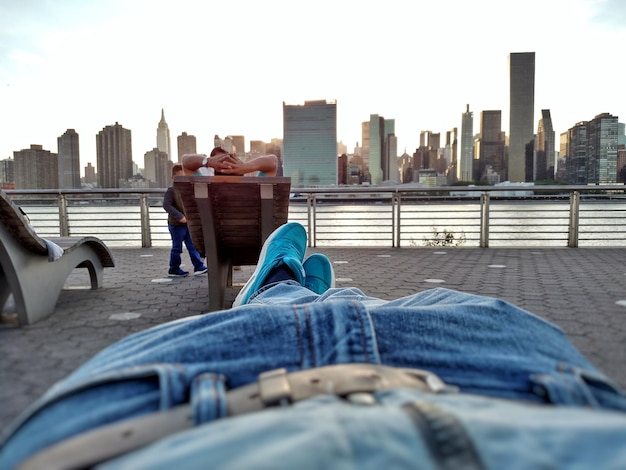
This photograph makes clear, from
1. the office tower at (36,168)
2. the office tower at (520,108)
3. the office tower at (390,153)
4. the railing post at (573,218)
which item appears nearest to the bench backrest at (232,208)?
the railing post at (573,218)

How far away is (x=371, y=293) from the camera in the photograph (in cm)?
386

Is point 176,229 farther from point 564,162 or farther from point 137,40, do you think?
point 564,162

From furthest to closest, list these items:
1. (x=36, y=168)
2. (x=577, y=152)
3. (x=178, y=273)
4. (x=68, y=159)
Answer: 1. (x=68, y=159)
2. (x=577, y=152)
3. (x=36, y=168)
4. (x=178, y=273)

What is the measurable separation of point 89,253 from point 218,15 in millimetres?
9860

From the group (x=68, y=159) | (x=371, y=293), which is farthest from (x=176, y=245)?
(x=68, y=159)

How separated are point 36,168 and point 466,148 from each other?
186 ft

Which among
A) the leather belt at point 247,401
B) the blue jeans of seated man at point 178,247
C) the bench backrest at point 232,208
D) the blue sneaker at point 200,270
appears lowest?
the blue sneaker at point 200,270

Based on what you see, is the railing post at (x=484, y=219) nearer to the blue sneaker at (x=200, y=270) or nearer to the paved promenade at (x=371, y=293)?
the paved promenade at (x=371, y=293)

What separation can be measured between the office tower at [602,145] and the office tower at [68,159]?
2903cm

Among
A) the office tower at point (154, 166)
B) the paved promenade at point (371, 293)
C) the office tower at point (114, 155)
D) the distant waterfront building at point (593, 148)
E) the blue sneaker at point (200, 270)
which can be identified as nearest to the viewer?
the paved promenade at point (371, 293)

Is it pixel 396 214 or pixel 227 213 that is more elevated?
pixel 227 213

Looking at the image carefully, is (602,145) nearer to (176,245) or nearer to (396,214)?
(396,214)

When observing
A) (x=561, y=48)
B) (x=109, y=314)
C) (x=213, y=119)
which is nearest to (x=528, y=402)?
(x=109, y=314)

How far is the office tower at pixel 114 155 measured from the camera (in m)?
28.2
